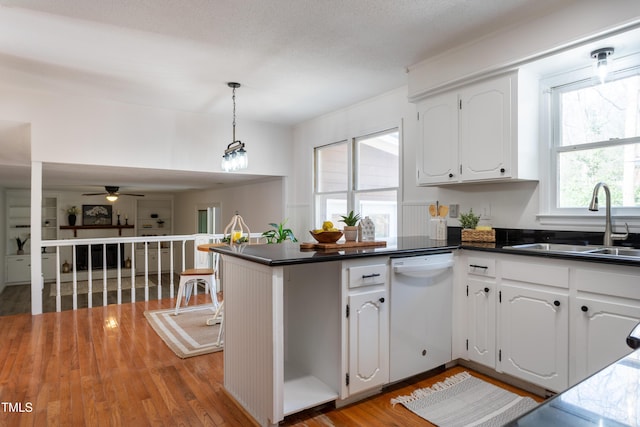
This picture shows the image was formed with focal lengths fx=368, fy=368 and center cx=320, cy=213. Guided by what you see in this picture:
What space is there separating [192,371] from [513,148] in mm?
2854

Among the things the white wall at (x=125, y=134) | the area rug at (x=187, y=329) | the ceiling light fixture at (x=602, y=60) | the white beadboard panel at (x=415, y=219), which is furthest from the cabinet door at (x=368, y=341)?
the white wall at (x=125, y=134)

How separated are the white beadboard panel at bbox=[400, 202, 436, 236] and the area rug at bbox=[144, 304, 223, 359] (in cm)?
218

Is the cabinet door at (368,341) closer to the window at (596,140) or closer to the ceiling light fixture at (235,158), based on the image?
the window at (596,140)

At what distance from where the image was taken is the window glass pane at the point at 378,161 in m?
4.25

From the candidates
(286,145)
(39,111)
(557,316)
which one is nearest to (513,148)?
(557,316)

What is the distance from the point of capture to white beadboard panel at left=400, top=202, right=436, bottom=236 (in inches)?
147

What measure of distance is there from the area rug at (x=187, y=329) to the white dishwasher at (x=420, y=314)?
1.63 metres

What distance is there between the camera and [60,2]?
7.72 feet

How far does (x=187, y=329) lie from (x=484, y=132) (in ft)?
10.7

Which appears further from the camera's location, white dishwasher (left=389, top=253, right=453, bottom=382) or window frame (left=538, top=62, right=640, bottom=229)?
window frame (left=538, top=62, right=640, bottom=229)

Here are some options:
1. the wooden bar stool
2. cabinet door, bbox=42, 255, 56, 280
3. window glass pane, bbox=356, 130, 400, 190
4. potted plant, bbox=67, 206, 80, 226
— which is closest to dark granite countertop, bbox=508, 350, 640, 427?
window glass pane, bbox=356, 130, 400, 190

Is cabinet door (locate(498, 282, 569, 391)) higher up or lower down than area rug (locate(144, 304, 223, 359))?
higher up

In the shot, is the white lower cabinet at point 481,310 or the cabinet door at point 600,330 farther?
the white lower cabinet at point 481,310

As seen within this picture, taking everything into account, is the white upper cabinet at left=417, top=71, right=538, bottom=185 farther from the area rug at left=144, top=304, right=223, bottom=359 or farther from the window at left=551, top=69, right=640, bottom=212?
the area rug at left=144, top=304, right=223, bottom=359
